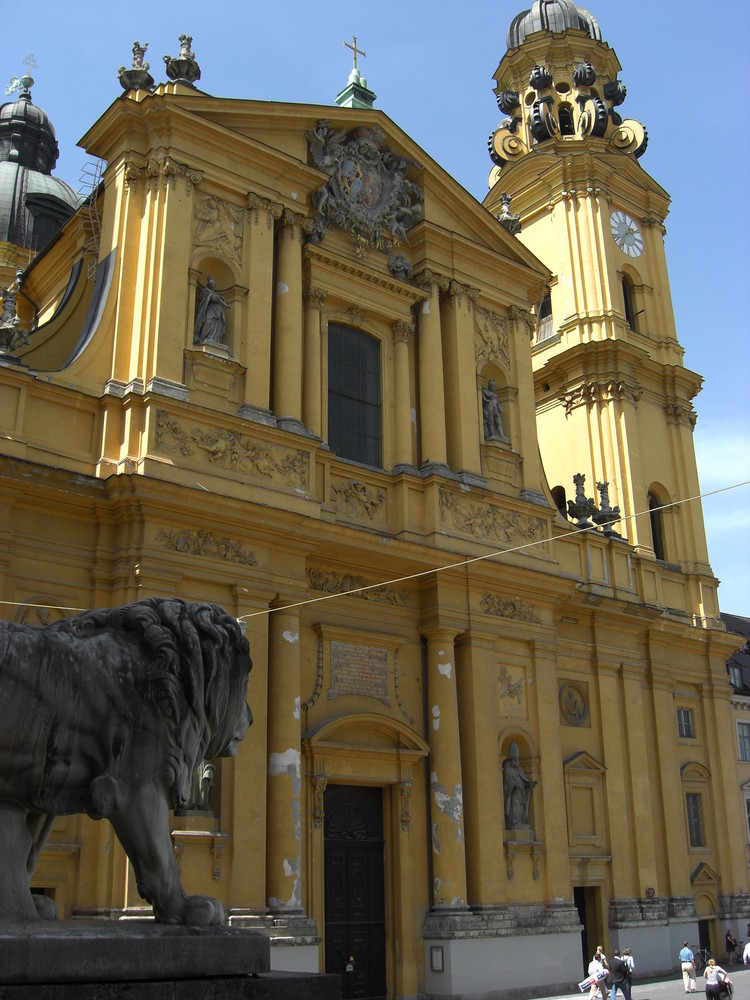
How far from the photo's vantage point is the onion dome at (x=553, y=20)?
33.6 meters

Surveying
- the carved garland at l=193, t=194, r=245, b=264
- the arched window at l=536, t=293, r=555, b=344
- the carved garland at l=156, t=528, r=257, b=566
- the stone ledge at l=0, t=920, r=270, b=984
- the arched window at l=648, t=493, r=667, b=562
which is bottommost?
the stone ledge at l=0, t=920, r=270, b=984

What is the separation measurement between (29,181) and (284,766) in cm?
2568

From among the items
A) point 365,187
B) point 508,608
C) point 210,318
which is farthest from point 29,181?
point 508,608

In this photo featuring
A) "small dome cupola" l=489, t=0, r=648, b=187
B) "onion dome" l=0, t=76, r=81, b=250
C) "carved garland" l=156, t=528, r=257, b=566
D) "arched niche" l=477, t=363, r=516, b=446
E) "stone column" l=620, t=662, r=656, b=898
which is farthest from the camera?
"onion dome" l=0, t=76, r=81, b=250

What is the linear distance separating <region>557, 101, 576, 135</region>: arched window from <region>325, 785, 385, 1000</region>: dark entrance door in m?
21.8

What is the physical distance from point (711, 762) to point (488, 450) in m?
9.64

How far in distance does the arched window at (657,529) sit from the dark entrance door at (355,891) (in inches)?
452

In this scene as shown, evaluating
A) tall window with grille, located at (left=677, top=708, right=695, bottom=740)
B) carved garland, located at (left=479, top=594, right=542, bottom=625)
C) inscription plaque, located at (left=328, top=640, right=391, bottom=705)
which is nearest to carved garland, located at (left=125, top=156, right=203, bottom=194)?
inscription plaque, located at (left=328, top=640, right=391, bottom=705)

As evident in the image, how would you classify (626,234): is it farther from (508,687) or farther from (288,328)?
(508,687)

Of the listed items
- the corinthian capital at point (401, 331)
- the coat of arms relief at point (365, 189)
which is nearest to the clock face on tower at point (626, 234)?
the coat of arms relief at point (365, 189)

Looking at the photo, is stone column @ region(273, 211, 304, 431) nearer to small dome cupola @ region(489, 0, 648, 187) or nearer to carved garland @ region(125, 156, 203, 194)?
carved garland @ region(125, 156, 203, 194)

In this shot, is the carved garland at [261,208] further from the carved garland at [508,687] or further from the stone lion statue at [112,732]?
the stone lion statue at [112,732]

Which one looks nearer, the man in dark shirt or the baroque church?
the baroque church

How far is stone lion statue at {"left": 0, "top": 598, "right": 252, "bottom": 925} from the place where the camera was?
4926mm
